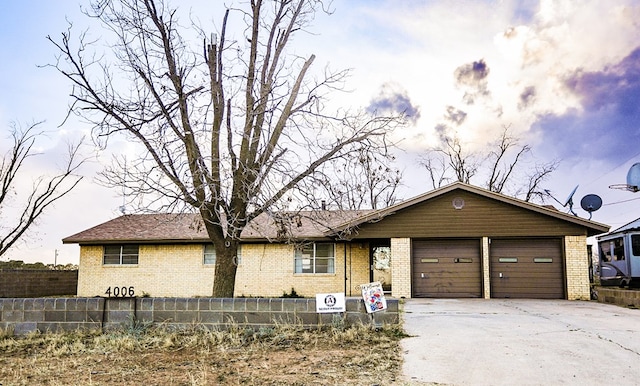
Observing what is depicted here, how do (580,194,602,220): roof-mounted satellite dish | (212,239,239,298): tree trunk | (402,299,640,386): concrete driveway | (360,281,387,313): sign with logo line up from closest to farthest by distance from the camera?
1. (402,299,640,386): concrete driveway
2. (360,281,387,313): sign with logo
3. (212,239,239,298): tree trunk
4. (580,194,602,220): roof-mounted satellite dish

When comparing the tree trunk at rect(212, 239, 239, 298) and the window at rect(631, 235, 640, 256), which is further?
the window at rect(631, 235, 640, 256)

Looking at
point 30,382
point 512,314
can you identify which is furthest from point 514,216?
point 30,382

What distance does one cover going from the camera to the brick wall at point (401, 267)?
744 inches

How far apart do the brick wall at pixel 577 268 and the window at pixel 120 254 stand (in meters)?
15.9

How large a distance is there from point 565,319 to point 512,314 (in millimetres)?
1215

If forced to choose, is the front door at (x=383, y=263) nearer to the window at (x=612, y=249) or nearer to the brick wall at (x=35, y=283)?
the window at (x=612, y=249)

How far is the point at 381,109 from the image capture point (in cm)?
1257

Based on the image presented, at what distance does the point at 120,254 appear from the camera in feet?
73.4

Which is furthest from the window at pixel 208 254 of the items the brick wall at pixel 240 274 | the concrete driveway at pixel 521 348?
the concrete driveway at pixel 521 348

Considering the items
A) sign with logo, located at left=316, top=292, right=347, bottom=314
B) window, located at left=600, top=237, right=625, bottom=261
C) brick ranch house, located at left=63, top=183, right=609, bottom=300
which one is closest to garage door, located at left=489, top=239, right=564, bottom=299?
brick ranch house, located at left=63, top=183, right=609, bottom=300

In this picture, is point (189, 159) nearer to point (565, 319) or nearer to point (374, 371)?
point (374, 371)

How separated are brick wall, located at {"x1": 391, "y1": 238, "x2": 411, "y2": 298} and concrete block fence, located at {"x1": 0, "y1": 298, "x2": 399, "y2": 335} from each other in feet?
30.2

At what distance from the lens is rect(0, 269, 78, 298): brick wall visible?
76.5 feet

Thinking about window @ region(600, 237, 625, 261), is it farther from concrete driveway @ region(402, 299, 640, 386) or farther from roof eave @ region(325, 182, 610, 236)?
concrete driveway @ region(402, 299, 640, 386)
